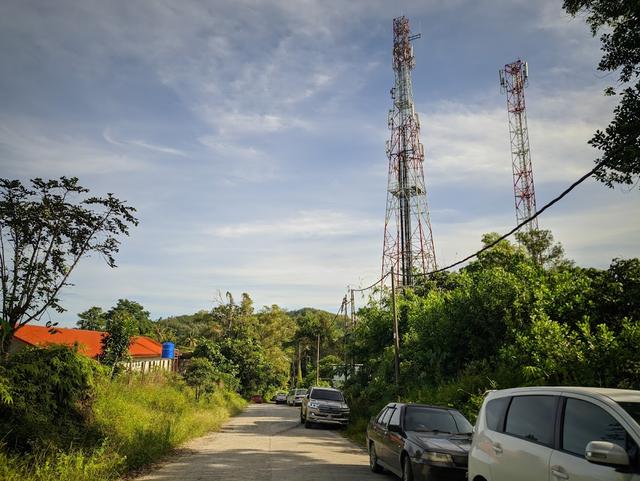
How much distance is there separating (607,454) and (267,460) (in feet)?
31.8

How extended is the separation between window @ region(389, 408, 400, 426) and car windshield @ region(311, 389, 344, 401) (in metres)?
13.5

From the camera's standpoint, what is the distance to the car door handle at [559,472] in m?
4.30

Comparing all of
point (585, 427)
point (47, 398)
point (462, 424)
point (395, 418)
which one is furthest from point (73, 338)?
point (585, 427)

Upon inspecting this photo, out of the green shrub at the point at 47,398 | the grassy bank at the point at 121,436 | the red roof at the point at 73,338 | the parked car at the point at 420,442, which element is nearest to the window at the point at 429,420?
the parked car at the point at 420,442

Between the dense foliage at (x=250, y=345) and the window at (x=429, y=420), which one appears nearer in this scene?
the window at (x=429, y=420)

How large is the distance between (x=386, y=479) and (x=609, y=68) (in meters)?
9.89

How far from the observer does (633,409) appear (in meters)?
4.12

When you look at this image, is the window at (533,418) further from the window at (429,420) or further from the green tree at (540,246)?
the green tree at (540,246)

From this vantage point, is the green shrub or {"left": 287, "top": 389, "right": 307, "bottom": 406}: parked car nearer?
the green shrub

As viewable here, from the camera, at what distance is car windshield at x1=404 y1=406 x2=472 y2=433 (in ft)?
30.9

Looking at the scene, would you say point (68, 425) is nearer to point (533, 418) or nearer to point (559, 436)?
point (533, 418)

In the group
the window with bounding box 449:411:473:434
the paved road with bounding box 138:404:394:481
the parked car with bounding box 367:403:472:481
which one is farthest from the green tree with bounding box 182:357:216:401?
the window with bounding box 449:411:473:434

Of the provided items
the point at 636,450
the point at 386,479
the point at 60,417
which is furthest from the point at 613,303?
the point at 60,417

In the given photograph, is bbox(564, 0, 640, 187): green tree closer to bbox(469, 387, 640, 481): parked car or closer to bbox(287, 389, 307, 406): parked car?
bbox(469, 387, 640, 481): parked car
